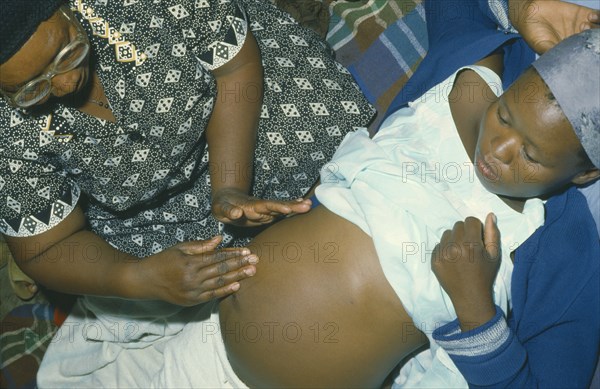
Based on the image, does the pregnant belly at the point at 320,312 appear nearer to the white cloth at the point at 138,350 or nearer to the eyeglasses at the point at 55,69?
the white cloth at the point at 138,350

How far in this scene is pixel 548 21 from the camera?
1468 mm

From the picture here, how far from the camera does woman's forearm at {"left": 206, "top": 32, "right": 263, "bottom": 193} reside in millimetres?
1537

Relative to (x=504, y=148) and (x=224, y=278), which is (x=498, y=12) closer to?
(x=504, y=148)

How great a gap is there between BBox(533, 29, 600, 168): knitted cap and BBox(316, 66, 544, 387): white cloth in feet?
0.94

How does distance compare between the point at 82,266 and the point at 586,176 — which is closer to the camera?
the point at 586,176

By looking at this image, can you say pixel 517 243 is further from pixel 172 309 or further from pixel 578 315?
pixel 172 309

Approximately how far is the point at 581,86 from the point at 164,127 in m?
0.99

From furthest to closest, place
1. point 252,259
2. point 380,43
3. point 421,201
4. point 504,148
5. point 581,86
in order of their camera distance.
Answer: point 380,43 < point 252,259 < point 421,201 < point 504,148 < point 581,86

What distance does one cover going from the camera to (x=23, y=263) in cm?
142

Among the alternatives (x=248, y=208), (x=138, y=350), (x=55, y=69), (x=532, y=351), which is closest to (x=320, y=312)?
(x=248, y=208)

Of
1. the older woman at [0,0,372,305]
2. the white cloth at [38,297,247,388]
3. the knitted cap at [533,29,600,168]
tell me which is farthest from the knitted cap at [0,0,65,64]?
the knitted cap at [533,29,600,168]

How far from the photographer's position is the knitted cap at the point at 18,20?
0.98 metres

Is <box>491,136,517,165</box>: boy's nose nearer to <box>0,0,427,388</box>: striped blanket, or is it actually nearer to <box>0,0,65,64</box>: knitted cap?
<box>0,0,427,388</box>: striped blanket

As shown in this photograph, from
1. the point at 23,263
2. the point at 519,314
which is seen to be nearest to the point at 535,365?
the point at 519,314
